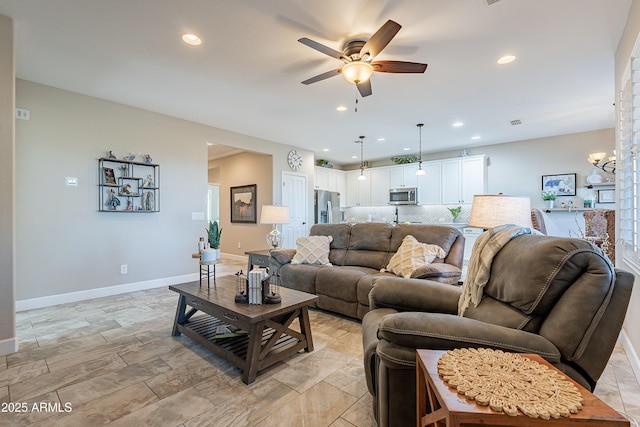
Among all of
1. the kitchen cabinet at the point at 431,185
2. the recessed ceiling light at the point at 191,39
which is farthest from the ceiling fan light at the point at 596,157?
the recessed ceiling light at the point at 191,39

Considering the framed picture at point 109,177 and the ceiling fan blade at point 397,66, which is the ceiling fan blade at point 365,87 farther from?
the framed picture at point 109,177

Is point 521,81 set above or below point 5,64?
above

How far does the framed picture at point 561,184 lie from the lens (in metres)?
5.61

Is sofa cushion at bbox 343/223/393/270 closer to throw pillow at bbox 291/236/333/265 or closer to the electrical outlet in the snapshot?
throw pillow at bbox 291/236/333/265

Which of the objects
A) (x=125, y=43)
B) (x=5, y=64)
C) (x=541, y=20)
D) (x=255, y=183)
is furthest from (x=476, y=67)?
(x=255, y=183)

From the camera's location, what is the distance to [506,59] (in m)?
2.99

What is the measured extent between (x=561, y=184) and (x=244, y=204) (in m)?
6.68

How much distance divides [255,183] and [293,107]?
2.82 metres

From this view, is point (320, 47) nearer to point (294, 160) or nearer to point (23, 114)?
point (23, 114)

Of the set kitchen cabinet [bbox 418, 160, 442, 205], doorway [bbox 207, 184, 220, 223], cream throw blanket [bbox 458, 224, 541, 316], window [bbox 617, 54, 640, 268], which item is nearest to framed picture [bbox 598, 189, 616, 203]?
kitchen cabinet [bbox 418, 160, 442, 205]

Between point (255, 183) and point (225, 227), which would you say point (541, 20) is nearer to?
point (255, 183)

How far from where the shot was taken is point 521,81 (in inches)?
137

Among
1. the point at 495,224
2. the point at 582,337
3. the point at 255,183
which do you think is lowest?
the point at 582,337

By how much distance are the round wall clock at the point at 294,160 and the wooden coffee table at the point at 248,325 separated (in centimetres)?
438
